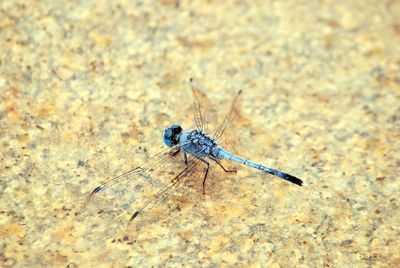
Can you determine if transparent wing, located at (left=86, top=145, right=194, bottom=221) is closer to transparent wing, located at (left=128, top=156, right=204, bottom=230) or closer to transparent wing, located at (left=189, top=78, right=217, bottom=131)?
transparent wing, located at (left=128, top=156, right=204, bottom=230)

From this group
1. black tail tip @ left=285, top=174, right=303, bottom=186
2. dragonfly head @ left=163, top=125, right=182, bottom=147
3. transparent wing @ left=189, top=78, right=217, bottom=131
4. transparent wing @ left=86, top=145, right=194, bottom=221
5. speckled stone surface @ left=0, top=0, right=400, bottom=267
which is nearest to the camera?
speckled stone surface @ left=0, top=0, right=400, bottom=267

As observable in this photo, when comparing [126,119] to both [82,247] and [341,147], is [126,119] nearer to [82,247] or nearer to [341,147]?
[82,247]

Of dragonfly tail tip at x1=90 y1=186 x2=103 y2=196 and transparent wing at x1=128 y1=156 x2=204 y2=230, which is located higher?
dragonfly tail tip at x1=90 y1=186 x2=103 y2=196

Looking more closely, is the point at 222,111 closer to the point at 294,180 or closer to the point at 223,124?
the point at 223,124

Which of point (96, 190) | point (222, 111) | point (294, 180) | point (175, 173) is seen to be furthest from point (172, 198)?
point (222, 111)

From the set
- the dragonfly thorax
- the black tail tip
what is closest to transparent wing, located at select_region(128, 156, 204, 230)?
the dragonfly thorax

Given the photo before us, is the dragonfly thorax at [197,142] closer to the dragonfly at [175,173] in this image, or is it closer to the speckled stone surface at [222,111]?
the dragonfly at [175,173]

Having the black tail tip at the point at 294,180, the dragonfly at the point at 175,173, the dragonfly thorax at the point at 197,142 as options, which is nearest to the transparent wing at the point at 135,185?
the dragonfly at the point at 175,173
